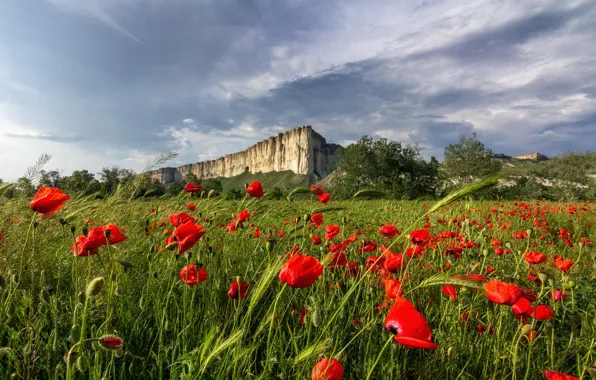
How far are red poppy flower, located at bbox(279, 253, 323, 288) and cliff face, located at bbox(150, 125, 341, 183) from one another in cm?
11255

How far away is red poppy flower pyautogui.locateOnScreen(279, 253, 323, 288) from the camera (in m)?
1.14

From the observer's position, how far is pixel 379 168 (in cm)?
3841

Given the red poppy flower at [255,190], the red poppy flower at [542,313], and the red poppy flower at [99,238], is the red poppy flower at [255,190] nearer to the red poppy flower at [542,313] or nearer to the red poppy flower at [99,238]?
the red poppy flower at [99,238]

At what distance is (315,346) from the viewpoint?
1.04 metres

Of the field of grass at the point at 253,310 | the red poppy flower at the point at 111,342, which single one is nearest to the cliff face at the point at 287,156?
the field of grass at the point at 253,310

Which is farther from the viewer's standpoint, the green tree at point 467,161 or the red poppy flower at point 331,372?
the green tree at point 467,161

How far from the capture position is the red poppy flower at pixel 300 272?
114 cm

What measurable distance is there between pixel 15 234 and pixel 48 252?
0.30m

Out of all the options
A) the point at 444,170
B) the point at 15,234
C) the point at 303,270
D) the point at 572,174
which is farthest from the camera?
the point at 444,170

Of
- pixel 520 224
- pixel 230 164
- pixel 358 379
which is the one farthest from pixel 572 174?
pixel 230 164

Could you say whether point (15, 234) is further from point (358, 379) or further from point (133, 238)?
point (358, 379)

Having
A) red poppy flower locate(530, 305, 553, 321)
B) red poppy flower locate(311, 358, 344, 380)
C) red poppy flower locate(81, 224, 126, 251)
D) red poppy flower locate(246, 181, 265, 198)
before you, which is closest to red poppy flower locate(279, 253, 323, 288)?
red poppy flower locate(311, 358, 344, 380)

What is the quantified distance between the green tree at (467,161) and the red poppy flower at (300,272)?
144 feet

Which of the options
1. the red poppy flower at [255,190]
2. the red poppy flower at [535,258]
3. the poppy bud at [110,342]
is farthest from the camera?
the red poppy flower at [255,190]
